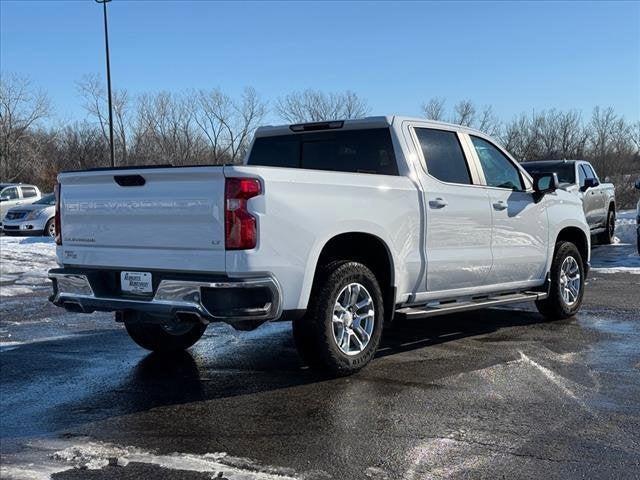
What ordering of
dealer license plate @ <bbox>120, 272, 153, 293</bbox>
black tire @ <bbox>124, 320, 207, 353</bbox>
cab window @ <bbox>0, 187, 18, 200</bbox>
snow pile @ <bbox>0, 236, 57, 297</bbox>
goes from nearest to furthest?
dealer license plate @ <bbox>120, 272, 153, 293</bbox>, black tire @ <bbox>124, 320, 207, 353</bbox>, snow pile @ <bbox>0, 236, 57, 297</bbox>, cab window @ <bbox>0, 187, 18, 200</bbox>

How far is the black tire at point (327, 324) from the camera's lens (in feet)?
17.3

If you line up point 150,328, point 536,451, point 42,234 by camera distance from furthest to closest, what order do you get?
1. point 42,234
2. point 150,328
3. point 536,451

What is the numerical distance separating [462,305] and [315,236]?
6.58 feet

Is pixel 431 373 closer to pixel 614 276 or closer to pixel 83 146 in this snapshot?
pixel 614 276

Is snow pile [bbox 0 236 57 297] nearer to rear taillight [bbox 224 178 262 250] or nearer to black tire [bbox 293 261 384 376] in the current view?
black tire [bbox 293 261 384 376]

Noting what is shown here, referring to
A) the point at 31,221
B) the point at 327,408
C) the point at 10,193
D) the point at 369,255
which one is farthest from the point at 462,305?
the point at 10,193

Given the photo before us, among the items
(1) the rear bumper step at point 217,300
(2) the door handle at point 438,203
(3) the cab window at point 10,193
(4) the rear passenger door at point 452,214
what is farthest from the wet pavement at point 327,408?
(3) the cab window at point 10,193

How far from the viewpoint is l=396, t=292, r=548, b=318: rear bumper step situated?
6.02 metres

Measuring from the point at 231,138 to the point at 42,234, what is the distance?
3309cm

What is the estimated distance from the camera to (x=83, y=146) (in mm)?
54500

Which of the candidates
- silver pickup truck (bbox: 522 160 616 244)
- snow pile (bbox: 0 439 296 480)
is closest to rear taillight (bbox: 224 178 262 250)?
snow pile (bbox: 0 439 296 480)

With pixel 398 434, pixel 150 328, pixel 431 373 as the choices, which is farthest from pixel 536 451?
pixel 150 328

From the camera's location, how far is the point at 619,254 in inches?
606

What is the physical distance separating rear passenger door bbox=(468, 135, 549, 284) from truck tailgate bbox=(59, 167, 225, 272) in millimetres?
3190
